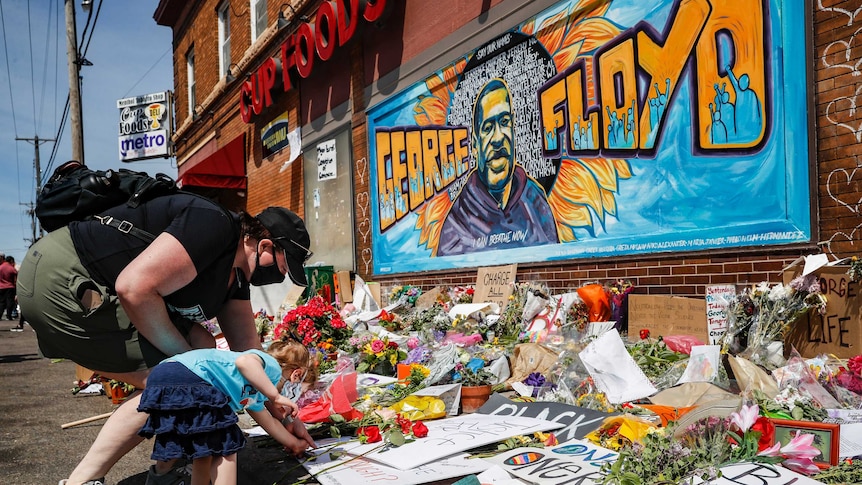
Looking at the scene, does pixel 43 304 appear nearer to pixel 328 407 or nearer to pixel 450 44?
pixel 328 407

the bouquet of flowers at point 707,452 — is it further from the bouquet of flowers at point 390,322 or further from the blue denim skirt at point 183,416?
the bouquet of flowers at point 390,322

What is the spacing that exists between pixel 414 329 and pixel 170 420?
4.39 meters

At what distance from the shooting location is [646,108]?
17.5 ft

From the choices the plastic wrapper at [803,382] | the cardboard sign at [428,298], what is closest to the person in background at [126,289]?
the plastic wrapper at [803,382]

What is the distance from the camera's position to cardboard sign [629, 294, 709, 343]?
478 cm

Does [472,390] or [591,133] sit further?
[591,133]

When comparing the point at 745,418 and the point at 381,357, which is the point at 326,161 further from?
the point at 745,418

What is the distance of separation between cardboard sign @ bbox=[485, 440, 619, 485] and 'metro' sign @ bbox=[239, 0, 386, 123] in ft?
23.5

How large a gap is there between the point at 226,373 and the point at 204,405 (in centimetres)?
17

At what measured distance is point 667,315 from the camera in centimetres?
496

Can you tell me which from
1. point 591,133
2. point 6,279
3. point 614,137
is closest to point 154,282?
point 614,137

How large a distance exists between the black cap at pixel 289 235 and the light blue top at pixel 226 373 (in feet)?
1.45

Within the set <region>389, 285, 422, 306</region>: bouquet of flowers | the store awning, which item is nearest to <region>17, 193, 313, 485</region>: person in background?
<region>389, 285, 422, 306</region>: bouquet of flowers

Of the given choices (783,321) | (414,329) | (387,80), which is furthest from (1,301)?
(783,321)
